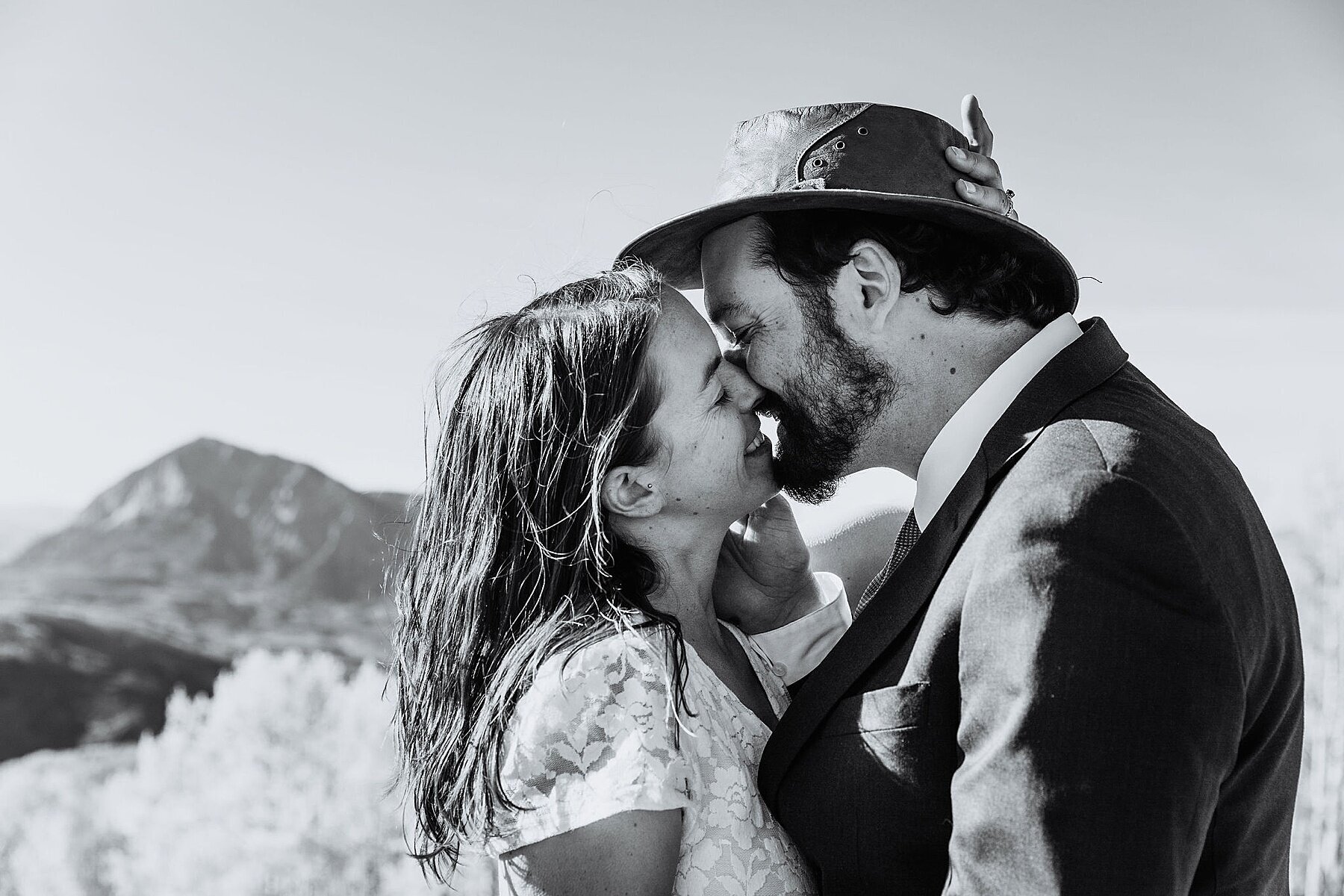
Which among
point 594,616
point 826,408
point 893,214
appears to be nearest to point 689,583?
point 594,616

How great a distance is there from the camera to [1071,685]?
130cm

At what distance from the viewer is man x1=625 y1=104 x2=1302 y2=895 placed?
4.23 ft

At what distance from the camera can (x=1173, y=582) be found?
4.34 feet

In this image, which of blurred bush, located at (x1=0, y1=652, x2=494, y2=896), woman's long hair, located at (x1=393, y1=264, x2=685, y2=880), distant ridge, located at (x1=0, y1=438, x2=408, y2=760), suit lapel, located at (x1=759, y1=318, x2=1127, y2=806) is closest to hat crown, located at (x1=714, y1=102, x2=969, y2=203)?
woman's long hair, located at (x1=393, y1=264, x2=685, y2=880)

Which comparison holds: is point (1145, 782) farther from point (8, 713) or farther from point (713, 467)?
point (8, 713)

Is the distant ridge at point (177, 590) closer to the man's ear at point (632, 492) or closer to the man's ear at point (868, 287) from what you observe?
the man's ear at point (632, 492)

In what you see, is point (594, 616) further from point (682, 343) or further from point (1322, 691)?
point (1322, 691)

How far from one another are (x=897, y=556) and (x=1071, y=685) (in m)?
0.52

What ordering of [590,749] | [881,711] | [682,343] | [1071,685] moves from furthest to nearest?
[682,343], [590,749], [881,711], [1071,685]

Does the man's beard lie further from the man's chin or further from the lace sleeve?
the lace sleeve

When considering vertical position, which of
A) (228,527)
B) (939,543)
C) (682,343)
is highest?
(682,343)

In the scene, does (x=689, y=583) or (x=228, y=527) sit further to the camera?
(x=228, y=527)

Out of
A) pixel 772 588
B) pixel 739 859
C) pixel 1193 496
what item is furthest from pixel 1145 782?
pixel 772 588

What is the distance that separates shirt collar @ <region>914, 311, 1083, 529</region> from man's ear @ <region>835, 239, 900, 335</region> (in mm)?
289
